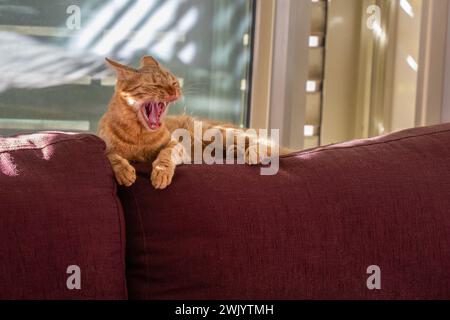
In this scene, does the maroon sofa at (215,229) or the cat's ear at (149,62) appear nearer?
the maroon sofa at (215,229)

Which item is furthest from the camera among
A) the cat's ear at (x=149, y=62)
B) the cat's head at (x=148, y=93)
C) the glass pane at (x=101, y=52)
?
the glass pane at (x=101, y=52)

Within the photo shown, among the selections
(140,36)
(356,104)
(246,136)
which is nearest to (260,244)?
(246,136)

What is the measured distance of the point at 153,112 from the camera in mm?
1608

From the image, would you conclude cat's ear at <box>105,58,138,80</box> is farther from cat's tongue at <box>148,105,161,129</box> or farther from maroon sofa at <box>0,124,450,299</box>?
maroon sofa at <box>0,124,450,299</box>

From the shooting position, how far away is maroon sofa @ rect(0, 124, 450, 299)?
1.27m

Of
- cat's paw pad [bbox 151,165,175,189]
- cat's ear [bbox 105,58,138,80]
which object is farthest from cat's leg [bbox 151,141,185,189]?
cat's ear [bbox 105,58,138,80]

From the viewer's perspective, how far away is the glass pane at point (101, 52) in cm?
258

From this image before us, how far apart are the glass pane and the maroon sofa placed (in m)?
1.21

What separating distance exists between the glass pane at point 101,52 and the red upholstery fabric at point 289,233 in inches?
48.9

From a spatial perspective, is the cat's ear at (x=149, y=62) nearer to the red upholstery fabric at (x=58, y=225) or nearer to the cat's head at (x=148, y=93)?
the cat's head at (x=148, y=93)

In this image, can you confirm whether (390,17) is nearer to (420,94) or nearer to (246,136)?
(420,94)

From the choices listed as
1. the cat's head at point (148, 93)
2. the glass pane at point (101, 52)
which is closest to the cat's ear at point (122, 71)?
the cat's head at point (148, 93)

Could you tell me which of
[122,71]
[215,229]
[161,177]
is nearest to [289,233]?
[215,229]
